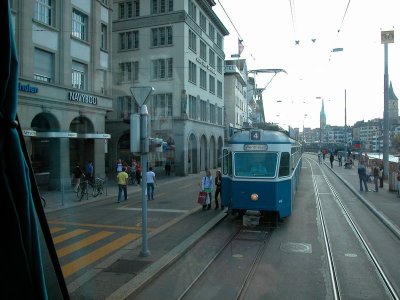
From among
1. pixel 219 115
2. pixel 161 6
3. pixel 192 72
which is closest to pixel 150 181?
pixel 161 6

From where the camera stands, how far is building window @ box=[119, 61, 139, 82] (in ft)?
57.0

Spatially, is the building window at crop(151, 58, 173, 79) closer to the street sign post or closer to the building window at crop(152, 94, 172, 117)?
the building window at crop(152, 94, 172, 117)

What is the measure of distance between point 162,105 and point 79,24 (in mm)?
15673

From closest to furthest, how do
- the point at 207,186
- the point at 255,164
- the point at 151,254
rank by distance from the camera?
the point at 151,254 < the point at 255,164 < the point at 207,186

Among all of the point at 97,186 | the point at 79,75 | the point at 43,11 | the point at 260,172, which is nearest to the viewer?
the point at 43,11

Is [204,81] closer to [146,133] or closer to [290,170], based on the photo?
[290,170]

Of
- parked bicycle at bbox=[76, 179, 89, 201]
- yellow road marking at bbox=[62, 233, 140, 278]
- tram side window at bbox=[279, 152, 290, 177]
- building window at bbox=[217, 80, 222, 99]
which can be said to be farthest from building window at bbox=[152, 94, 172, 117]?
building window at bbox=[217, 80, 222, 99]

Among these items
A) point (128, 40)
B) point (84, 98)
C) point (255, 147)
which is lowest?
point (255, 147)

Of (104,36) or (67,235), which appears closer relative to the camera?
(67,235)

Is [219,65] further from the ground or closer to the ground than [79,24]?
further from the ground

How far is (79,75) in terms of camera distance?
442 inches

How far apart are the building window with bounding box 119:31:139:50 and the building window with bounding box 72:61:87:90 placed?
783 cm

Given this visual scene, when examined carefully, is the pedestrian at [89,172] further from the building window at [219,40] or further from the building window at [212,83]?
the building window at [219,40]

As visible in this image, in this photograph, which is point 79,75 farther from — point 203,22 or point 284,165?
point 203,22
